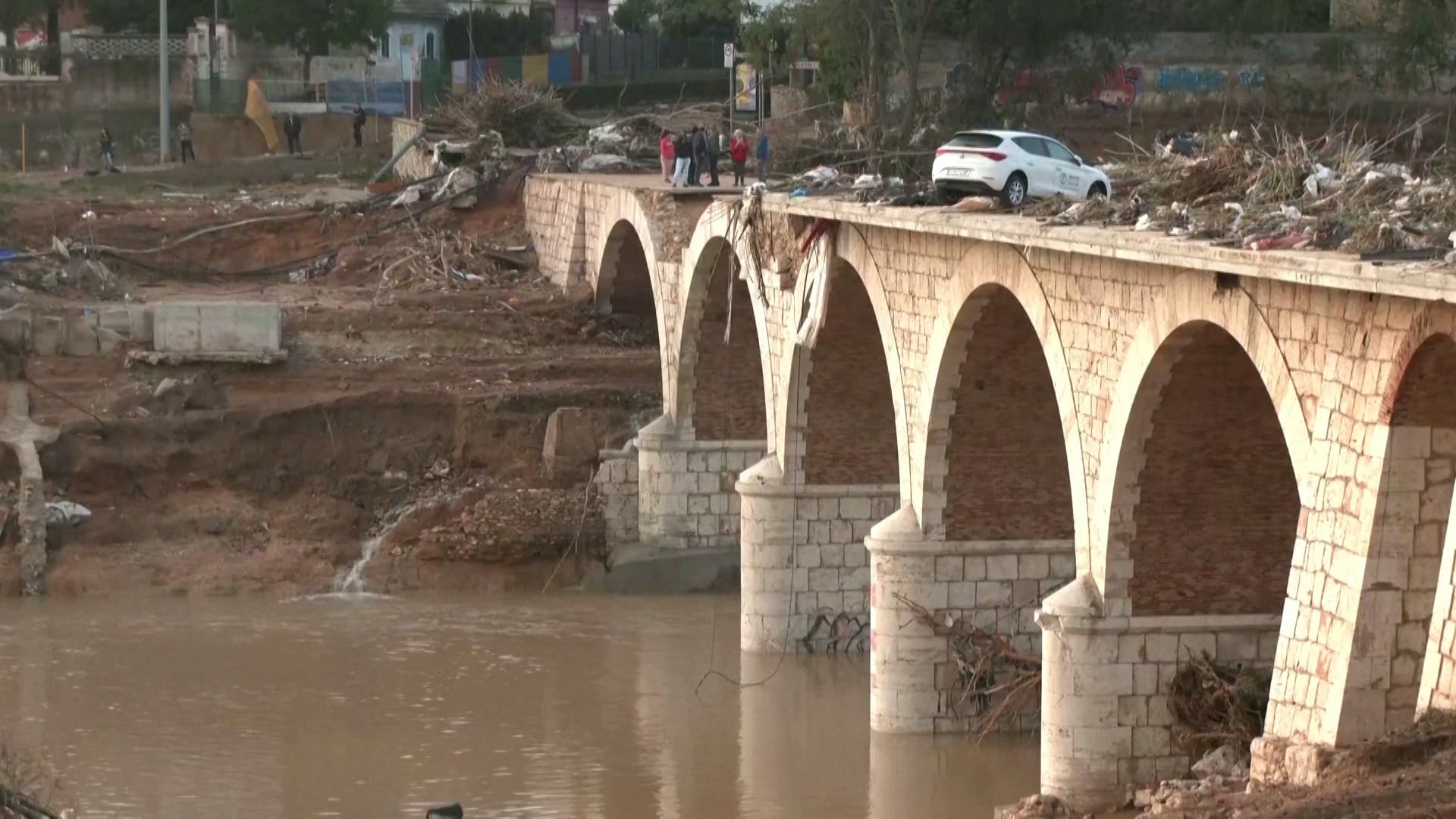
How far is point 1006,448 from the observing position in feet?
68.6

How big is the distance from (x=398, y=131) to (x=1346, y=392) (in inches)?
1495

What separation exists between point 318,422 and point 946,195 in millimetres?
11623

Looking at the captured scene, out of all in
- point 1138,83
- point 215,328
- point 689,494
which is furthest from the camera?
point 1138,83

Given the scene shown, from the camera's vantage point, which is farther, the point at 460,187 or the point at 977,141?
the point at 460,187

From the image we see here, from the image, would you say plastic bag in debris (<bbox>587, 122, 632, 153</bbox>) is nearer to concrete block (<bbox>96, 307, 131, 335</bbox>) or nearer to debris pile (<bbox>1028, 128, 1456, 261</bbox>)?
concrete block (<bbox>96, 307, 131, 335</bbox>)

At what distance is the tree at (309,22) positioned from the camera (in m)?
54.7

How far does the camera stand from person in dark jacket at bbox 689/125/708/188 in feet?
108

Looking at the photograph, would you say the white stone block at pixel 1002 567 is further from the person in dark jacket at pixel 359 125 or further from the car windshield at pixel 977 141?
the person in dark jacket at pixel 359 125

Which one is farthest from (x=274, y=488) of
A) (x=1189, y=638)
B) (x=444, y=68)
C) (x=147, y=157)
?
(x=444, y=68)

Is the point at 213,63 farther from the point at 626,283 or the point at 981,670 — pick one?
the point at 981,670

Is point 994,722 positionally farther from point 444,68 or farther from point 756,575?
point 444,68

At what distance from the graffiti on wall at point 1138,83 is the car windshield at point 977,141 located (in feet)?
70.9

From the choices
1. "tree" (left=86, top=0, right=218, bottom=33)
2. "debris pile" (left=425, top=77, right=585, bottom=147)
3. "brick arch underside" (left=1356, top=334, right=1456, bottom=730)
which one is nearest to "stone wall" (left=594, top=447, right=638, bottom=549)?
"debris pile" (left=425, top=77, right=585, bottom=147)

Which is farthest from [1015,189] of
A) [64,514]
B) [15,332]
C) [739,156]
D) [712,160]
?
[15,332]
